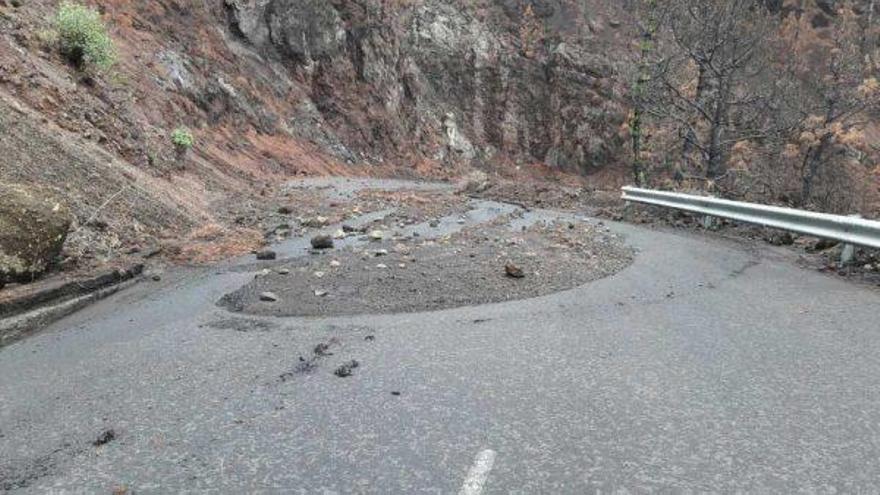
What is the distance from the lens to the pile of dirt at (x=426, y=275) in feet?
20.9

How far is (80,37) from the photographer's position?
14.0m

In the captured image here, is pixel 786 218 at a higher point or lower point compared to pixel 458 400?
lower

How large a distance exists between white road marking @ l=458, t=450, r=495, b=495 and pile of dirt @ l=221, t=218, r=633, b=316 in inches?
116

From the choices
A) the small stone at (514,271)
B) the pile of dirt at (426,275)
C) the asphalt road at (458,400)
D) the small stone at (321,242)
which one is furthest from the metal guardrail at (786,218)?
the small stone at (321,242)

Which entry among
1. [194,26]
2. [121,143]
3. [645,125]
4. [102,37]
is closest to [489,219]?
[121,143]

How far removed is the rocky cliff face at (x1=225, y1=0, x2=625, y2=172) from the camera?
32594mm

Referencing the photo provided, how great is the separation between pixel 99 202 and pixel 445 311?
527 centimetres

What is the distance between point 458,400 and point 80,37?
13547mm

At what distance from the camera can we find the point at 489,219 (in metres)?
14.0

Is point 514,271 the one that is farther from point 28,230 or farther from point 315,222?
point 315,222

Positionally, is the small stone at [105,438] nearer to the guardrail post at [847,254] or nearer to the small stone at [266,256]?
the small stone at [266,256]

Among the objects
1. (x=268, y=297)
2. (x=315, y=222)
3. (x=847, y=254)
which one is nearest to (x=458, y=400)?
(x=268, y=297)

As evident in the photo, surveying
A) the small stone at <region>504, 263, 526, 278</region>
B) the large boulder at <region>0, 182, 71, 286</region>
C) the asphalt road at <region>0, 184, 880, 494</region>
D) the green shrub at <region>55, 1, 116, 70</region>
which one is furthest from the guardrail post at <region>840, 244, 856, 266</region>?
the green shrub at <region>55, 1, 116, 70</region>

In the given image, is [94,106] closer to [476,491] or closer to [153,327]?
[153,327]
